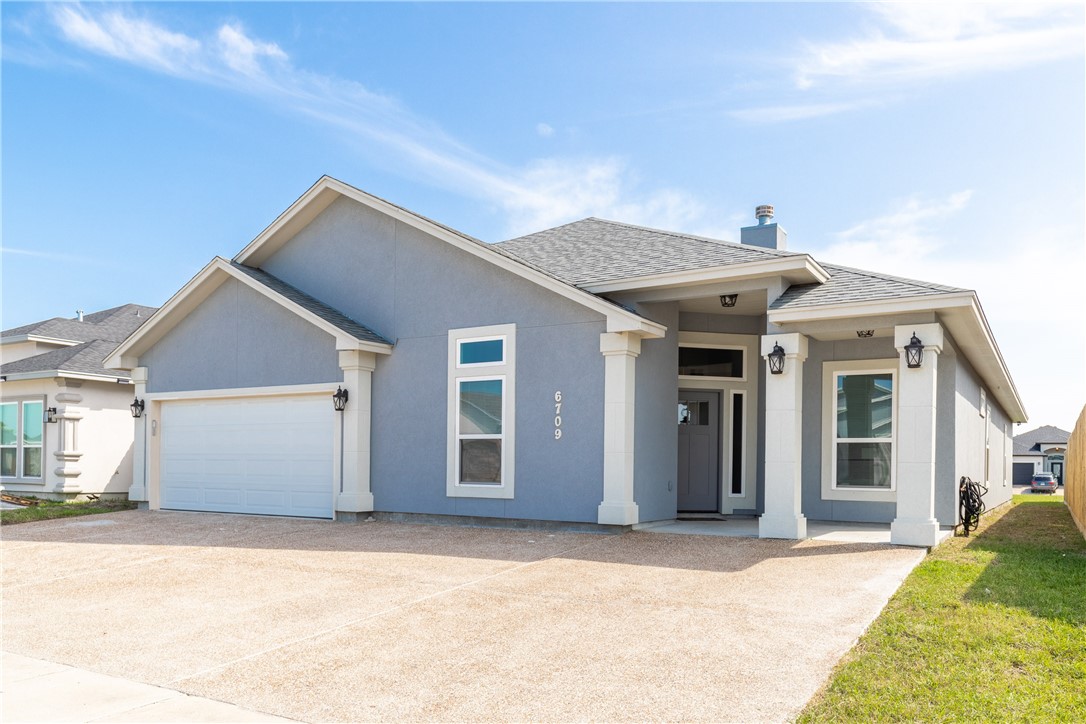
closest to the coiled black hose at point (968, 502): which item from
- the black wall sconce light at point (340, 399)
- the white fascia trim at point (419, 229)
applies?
the white fascia trim at point (419, 229)

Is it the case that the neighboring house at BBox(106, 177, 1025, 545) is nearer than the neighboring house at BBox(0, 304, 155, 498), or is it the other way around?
the neighboring house at BBox(106, 177, 1025, 545)

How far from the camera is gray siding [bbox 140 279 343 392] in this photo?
13.3 meters

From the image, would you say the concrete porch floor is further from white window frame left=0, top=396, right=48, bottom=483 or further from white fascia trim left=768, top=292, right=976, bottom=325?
white window frame left=0, top=396, right=48, bottom=483

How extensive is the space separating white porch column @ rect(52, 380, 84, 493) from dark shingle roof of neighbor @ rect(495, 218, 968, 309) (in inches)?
404

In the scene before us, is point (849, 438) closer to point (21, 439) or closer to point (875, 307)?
point (875, 307)

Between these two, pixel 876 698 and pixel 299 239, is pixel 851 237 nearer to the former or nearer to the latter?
pixel 299 239

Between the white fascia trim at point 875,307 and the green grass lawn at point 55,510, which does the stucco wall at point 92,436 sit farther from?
the white fascia trim at point 875,307

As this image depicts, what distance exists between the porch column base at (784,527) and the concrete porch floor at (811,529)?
0.76 feet

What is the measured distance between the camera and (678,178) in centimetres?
1451

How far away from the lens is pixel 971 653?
5180 millimetres

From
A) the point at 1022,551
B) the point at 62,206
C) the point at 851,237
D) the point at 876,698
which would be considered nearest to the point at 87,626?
the point at 876,698

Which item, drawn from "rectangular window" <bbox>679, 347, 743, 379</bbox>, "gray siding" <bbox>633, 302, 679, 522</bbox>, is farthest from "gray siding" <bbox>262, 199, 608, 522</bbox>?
"rectangular window" <bbox>679, 347, 743, 379</bbox>

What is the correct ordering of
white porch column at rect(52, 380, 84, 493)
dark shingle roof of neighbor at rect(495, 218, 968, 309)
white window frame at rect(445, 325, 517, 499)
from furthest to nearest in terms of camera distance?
white porch column at rect(52, 380, 84, 493) < white window frame at rect(445, 325, 517, 499) < dark shingle roof of neighbor at rect(495, 218, 968, 309)

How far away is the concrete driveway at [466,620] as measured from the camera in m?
4.65
